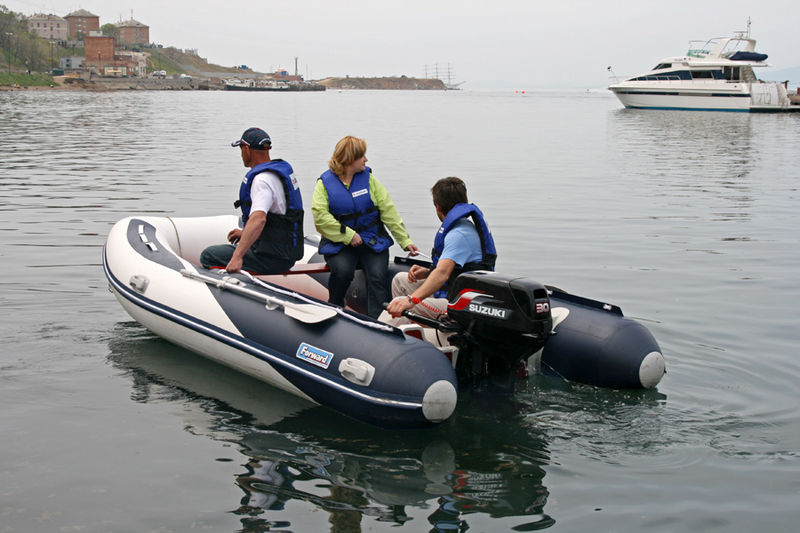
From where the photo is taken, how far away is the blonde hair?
6109 millimetres

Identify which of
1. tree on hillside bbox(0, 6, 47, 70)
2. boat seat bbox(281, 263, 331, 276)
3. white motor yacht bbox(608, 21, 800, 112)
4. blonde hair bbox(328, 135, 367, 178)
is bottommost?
boat seat bbox(281, 263, 331, 276)

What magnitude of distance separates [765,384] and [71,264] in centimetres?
731

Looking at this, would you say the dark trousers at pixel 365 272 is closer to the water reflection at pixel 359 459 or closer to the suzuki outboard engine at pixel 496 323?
the water reflection at pixel 359 459

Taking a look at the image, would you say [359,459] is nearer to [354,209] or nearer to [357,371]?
[357,371]

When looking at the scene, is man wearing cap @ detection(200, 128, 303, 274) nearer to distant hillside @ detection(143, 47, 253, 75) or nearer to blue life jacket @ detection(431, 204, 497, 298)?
blue life jacket @ detection(431, 204, 497, 298)

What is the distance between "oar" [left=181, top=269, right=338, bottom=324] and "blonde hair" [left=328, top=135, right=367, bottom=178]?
1105mm

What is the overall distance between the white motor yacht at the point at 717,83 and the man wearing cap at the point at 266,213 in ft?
159

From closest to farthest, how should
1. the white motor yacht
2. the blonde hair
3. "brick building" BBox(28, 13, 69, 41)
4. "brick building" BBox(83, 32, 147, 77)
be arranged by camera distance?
the blonde hair → the white motor yacht → "brick building" BBox(83, 32, 147, 77) → "brick building" BBox(28, 13, 69, 41)

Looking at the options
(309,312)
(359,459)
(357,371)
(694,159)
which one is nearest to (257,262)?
(309,312)

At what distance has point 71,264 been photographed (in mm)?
9547

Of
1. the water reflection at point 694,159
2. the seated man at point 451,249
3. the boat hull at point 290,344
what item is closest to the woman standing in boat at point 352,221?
the boat hull at point 290,344

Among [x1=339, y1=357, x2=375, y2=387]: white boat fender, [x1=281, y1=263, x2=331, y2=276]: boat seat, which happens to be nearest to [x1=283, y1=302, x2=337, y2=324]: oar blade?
[x1=339, y1=357, x2=375, y2=387]: white boat fender

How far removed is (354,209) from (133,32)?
193657 mm

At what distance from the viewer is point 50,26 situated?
174 metres
